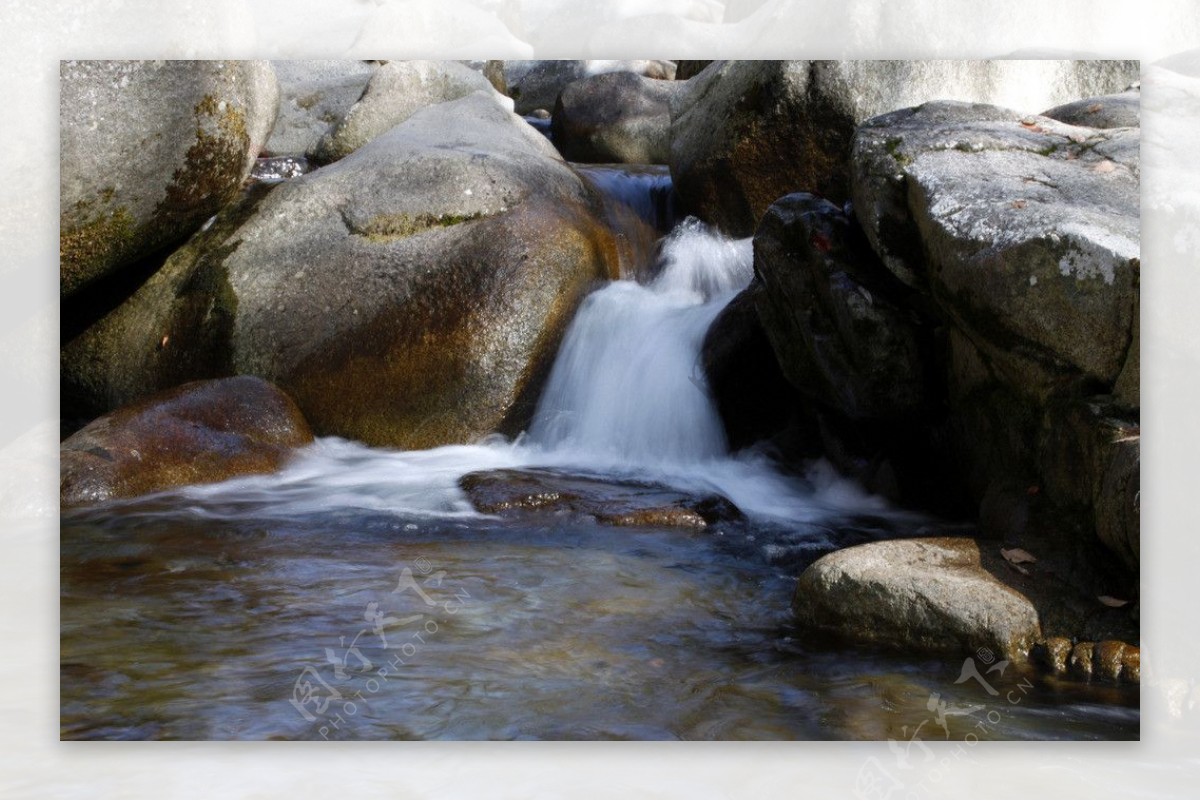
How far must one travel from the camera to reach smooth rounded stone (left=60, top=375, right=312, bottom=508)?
546cm

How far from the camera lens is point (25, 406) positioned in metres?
4.85

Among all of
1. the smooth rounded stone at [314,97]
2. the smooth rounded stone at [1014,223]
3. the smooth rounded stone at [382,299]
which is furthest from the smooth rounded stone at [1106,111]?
the smooth rounded stone at [314,97]

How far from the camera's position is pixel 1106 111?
15.9ft

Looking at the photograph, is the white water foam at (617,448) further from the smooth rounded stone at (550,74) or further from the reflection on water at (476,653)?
the smooth rounded stone at (550,74)

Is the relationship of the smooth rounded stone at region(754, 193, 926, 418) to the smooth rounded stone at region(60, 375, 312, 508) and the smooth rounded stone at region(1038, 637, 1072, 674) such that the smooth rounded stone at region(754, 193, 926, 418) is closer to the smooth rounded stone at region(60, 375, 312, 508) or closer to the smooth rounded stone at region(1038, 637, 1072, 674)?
the smooth rounded stone at region(1038, 637, 1072, 674)

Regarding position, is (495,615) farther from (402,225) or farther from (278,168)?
(278,168)

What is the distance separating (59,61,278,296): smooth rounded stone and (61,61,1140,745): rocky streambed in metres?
0.02

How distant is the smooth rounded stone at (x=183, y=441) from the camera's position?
546cm

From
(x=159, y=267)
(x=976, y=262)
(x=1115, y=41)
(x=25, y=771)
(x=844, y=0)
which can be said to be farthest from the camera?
(x=159, y=267)

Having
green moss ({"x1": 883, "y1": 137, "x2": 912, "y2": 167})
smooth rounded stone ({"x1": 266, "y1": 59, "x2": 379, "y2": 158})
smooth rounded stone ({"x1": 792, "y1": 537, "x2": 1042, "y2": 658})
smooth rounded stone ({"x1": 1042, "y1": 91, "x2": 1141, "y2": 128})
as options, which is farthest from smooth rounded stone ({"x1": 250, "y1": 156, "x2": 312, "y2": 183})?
smooth rounded stone ({"x1": 792, "y1": 537, "x2": 1042, "y2": 658})

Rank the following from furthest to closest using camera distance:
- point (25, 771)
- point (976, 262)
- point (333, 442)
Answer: point (333, 442), point (976, 262), point (25, 771)

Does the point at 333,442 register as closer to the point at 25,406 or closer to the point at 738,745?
the point at 25,406

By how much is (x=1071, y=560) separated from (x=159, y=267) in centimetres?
523

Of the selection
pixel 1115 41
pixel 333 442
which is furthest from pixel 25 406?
pixel 1115 41
